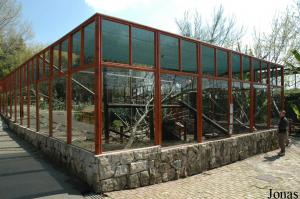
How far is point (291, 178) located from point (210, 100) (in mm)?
3741

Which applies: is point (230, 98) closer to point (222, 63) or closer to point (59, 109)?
point (222, 63)

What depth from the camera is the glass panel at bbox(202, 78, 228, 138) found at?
9984mm

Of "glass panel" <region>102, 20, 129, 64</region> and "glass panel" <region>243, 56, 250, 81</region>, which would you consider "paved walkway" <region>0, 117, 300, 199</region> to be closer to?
"glass panel" <region>102, 20, 129, 64</region>

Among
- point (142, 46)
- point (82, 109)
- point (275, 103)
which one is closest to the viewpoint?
point (82, 109)

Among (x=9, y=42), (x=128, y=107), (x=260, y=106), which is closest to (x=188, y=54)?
(x=128, y=107)

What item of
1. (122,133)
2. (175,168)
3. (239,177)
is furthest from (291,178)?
(122,133)

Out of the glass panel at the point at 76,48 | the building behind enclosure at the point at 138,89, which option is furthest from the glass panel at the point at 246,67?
the glass panel at the point at 76,48

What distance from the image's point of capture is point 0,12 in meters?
29.5

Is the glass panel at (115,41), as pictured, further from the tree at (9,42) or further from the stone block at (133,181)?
the tree at (9,42)

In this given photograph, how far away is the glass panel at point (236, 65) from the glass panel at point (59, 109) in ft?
19.4

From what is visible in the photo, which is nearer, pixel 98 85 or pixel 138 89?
pixel 98 85

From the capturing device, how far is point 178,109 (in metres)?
10.8

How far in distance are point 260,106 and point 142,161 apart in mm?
7658

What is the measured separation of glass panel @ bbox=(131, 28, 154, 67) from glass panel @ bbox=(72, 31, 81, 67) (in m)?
1.36
